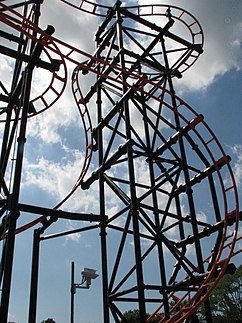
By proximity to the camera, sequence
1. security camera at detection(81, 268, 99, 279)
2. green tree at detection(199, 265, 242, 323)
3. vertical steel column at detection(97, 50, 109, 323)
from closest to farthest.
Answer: vertical steel column at detection(97, 50, 109, 323) < security camera at detection(81, 268, 99, 279) < green tree at detection(199, 265, 242, 323)

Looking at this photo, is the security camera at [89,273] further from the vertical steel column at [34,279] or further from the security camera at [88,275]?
the vertical steel column at [34,279]

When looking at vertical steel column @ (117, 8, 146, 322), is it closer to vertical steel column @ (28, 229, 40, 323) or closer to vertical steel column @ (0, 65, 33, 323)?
vertical steel column @ (28, 229, 40, 323)

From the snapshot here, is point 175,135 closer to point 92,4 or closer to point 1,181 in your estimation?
point 1,181

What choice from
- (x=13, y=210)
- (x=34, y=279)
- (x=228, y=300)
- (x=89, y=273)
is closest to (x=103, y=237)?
(x=34, y=279)

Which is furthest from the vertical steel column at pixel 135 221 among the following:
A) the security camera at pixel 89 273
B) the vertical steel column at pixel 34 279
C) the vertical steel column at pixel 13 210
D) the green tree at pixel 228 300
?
the green tree at pixel 228 300

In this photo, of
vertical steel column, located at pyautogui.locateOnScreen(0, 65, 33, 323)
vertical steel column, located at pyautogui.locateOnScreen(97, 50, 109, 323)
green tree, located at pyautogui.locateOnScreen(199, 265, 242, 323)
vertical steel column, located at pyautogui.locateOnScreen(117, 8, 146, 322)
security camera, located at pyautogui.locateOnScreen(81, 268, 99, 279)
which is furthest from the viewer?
green tree, located at pyautogui.locateOnScreen(199, 265, 242, 323)

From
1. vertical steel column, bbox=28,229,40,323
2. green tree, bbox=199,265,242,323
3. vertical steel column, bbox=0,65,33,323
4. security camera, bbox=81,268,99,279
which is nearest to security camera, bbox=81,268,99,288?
security camera, bbox=81,268,99,279

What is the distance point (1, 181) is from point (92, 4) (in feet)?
26.7

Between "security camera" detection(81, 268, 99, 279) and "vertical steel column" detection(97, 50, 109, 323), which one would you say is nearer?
"vertical steel column" detection(97, 50, 109, 323)

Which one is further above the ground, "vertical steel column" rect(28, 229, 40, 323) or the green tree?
the green tree

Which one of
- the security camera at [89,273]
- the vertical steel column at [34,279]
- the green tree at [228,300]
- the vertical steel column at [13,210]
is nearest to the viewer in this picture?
the vertical steel column at [13,210]

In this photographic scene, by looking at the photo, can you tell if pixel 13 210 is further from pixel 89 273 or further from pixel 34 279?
pixel 89 273

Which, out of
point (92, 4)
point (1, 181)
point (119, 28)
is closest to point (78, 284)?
point (1, 181)

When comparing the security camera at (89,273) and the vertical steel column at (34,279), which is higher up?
the security camera at (89,273)
